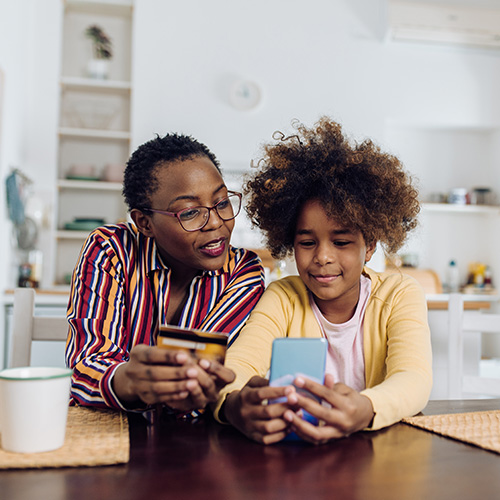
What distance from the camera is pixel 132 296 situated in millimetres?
1104

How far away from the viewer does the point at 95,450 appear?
2.11 ft

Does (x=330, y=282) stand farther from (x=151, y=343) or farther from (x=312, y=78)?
(x=312, y=78)

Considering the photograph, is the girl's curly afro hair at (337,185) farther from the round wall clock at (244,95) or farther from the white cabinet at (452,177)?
the white cabinet at (452,177)

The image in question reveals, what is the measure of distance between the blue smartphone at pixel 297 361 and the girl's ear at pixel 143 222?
557 millimetres

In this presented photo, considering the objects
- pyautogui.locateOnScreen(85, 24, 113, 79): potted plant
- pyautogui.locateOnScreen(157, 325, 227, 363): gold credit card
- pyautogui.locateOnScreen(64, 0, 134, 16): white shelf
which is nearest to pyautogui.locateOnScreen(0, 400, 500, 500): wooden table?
pyautogui.locateOnScreen(157, 325, 227, 363): gold credit card

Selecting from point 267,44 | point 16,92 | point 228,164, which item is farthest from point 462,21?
point 16,92

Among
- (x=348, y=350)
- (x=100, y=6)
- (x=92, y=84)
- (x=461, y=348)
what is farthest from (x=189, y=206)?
(x=100, y=6)

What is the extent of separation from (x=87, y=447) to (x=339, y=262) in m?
0.54

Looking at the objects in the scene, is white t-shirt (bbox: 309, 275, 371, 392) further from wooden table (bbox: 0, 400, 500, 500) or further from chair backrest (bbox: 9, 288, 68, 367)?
chair backrest (bbox: 9, 288, 68, 367)

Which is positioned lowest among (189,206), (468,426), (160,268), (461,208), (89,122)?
(468,426)

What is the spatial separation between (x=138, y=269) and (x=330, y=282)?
393 mm

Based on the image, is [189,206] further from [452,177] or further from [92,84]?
[452,177]

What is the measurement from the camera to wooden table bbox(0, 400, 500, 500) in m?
0.53

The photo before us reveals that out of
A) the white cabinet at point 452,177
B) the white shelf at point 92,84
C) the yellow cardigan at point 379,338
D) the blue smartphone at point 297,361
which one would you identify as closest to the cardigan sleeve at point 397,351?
the yellow cardigan at point 379,338
